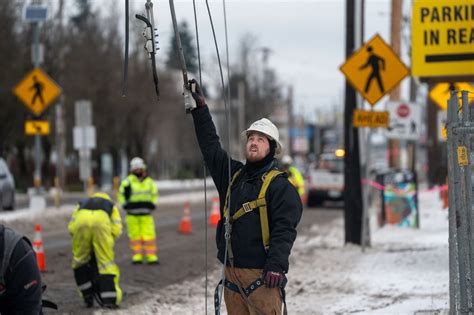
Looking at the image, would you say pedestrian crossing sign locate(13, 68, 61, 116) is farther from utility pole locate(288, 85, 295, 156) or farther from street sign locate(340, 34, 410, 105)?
utility pole locate(288, 85, 295, 156)

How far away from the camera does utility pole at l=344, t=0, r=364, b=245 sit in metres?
18.5

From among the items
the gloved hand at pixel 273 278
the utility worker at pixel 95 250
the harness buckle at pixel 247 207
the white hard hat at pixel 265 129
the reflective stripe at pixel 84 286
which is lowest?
the reflective stripe at pixel 84 286

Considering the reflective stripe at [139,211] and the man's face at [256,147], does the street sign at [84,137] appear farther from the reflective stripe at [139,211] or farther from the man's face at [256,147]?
the man's face at [256,147]

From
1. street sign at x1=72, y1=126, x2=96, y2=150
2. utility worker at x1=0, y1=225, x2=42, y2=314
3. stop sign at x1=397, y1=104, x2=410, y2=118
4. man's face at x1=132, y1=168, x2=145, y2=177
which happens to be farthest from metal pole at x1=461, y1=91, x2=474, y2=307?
street sign at x1=72, y1=126, x2=96, y2=150

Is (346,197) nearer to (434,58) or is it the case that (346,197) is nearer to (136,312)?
(434,58)

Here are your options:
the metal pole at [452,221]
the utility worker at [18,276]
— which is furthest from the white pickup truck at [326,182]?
the utility worker at [18,276]

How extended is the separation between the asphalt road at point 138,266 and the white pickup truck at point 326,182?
6.79 m

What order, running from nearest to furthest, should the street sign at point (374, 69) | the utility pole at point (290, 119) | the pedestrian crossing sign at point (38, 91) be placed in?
1. the street sign at point (374, 69)
2. the pedestrian crossing sign at point (38, 91)
3. the utility pole at point (290, 119)

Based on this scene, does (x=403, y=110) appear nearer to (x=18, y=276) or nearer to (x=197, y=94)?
(x=197, y=94)

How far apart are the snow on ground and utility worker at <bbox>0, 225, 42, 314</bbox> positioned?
580 cm

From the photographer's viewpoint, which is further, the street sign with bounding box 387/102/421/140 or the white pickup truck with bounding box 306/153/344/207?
the white pickup truck with bounding box 306/153/344/207

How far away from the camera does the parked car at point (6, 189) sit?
1145 inches

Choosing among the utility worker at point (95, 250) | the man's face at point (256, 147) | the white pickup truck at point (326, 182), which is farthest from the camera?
the white pickup truck at point (326, 182)

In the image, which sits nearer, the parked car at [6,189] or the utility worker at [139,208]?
the utility worker at [139,208]
